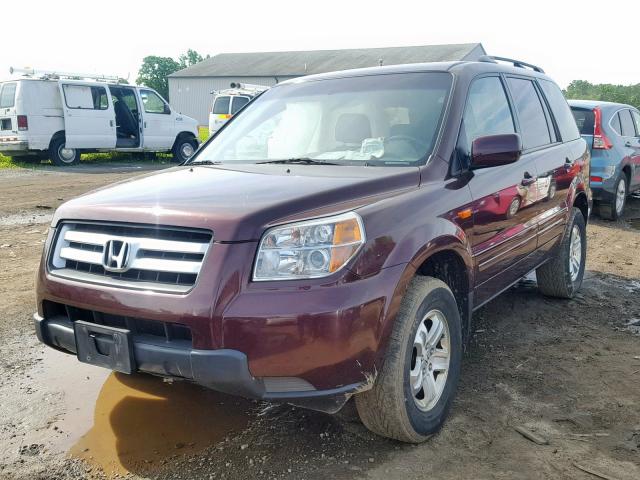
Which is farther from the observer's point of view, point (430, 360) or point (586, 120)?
point (586, 120)

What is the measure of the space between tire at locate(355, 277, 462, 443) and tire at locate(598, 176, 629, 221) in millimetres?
6907

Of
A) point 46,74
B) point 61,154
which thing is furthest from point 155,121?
point 46,74

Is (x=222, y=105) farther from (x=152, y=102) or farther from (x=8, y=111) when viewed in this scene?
(x=8, y=111)

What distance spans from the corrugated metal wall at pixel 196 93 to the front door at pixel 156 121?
1304 inches

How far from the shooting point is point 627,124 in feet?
32.0

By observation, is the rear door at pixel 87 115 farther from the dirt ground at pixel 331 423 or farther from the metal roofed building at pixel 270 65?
the metal roofed building at pixel 270 65

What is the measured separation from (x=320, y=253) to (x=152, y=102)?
16.8 meters

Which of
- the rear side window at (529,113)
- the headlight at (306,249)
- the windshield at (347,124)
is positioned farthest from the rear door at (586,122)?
the headlight at (306,249)

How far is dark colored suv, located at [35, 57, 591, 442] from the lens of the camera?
2436 millimetres

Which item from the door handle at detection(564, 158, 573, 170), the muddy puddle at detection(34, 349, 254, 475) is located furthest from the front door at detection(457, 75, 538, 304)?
the muddy puddle at detection(34, 349, 254, 475)

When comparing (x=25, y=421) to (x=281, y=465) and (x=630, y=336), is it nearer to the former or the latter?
(x=281, y=465)

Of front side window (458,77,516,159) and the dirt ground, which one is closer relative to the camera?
the dirt ground

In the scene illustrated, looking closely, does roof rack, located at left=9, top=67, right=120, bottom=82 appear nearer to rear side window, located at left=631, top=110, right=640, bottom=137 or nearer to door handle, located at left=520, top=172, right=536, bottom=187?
rear side window, located at left=631, top=110, right=640, bottom=137

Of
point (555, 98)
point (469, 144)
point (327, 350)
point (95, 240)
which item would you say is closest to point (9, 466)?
point (95, 240)
